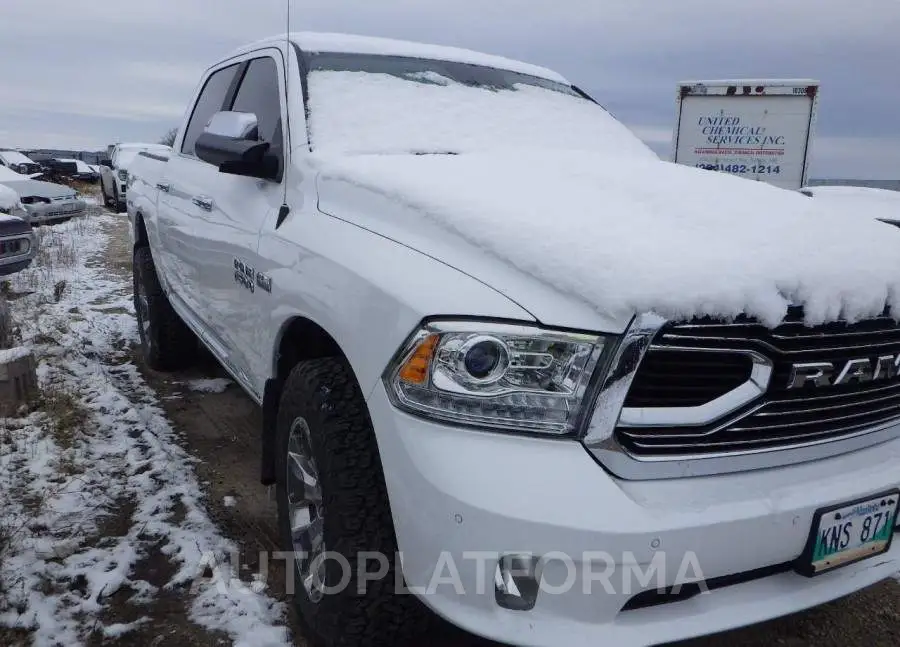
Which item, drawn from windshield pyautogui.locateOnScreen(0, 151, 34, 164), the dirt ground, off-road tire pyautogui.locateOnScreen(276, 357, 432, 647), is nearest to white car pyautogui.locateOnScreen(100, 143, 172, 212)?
windshield pyautogui.locateOnScreen(0, 151, 34, 164)

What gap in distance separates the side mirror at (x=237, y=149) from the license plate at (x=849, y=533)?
6.91ft

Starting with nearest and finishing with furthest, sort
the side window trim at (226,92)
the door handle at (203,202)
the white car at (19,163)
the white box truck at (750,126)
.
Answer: the door handle at (203,202) → the side window trim at (226,92) → the white box truck at (750,126) → the white car at (19,163)

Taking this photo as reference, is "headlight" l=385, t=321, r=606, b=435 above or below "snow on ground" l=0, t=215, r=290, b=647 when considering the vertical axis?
above

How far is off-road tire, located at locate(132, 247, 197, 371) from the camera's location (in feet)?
15.4

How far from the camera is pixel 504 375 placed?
1.60 meters

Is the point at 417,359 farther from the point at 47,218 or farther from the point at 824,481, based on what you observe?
the point at 47,218

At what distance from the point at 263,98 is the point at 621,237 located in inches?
79.6

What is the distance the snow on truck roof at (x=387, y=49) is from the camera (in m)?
3.11

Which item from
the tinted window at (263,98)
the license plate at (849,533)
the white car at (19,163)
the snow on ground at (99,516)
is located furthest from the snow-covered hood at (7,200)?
the white car at (19,163)

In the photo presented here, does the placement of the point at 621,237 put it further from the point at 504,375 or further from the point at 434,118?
the point at 434,118

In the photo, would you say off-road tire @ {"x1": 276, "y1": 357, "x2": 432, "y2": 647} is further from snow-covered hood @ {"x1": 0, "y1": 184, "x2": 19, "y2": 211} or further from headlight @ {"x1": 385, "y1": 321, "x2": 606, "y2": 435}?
snow-covered hood @ {"x1": 0, "y1": 184, "x2": 19, "y2": 211}

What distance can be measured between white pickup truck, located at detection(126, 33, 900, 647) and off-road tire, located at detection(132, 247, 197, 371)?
2531 millimetres

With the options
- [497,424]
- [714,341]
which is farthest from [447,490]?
[714,341]

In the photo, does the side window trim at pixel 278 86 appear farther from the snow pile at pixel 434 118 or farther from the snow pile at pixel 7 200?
the snow pile at pixel 7 200
